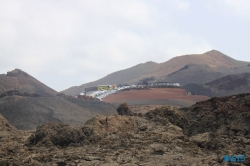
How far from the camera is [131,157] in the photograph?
9.20 m

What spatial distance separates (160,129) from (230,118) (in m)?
3.26

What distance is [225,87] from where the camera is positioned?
57250 mm

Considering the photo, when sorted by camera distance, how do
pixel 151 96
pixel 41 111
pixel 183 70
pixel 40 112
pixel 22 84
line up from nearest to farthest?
pixel 40 112, pixel 41 111, pixel 151 96, pixel 22 84, pixel 183 70

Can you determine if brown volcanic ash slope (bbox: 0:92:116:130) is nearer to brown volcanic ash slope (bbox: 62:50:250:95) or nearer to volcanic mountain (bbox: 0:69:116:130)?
volcanic mountain (bbox: 0:69:116:130)

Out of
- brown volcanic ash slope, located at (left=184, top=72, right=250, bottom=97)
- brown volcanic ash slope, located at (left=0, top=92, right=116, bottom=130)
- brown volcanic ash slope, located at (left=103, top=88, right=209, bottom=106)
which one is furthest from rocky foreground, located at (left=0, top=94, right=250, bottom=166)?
brown volcanic ash slope, located at (left=184, top=72, right=250, bottom=97)

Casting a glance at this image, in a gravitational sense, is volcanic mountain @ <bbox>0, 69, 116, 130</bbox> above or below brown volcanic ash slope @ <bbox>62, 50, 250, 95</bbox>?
below

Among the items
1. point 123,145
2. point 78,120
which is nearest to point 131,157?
point 123,145

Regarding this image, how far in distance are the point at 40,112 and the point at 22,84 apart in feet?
94.0

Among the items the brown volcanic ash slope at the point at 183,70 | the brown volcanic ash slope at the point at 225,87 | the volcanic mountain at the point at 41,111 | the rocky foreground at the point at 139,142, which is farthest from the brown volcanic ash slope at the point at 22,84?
the rocky foreground at the point at 139,142

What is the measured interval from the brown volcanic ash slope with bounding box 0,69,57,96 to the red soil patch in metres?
11.7

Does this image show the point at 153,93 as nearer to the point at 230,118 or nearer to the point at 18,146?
the point at 230,118

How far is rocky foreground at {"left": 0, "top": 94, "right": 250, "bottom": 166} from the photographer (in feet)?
29.4

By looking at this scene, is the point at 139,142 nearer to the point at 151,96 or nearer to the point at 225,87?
the point at 151,96

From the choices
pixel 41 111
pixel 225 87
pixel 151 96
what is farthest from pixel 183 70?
pixel 41 111
